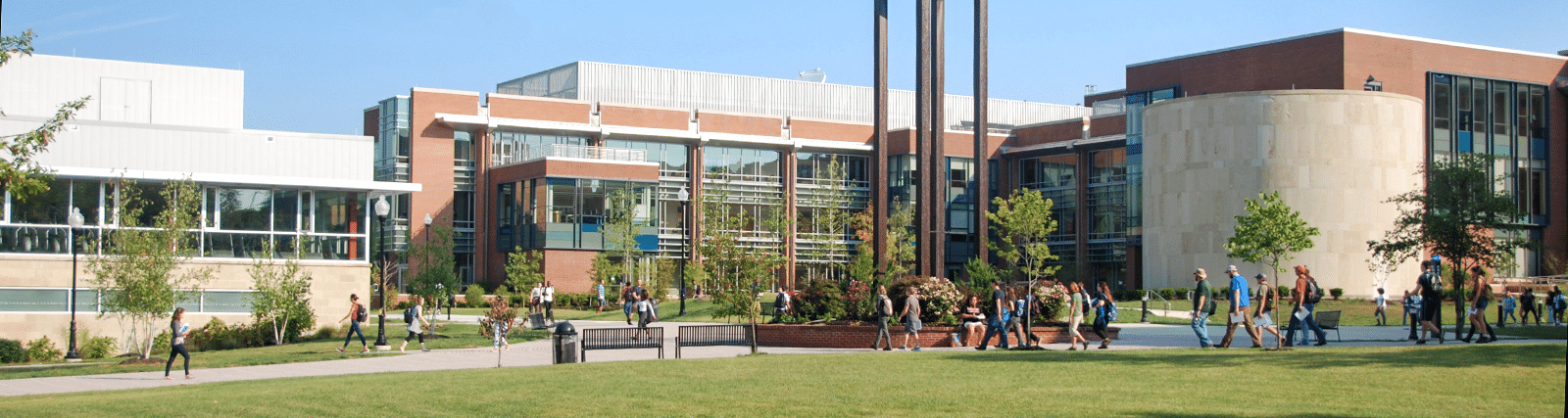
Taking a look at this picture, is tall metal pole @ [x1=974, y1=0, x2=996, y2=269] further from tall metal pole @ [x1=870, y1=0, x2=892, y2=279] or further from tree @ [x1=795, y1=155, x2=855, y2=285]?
tree @ [x1=795, y1=155, x2=855, y2=285]

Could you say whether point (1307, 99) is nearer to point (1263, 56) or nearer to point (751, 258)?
point (1263, 56)

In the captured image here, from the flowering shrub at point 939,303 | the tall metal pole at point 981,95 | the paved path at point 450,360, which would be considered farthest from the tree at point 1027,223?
the flowering shrub at point 939,303

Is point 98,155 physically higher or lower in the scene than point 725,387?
higher

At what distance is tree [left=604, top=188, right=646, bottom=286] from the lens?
58.4 metres

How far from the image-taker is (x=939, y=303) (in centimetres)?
2819

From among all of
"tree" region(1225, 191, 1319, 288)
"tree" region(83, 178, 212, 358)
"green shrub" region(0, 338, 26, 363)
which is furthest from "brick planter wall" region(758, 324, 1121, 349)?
"green shrub" region(0, 338, 26, 363)

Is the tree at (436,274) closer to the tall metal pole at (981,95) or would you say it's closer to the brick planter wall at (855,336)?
the brick planter wall at (855,336)

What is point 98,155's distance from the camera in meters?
33.2

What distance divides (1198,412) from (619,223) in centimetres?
4768

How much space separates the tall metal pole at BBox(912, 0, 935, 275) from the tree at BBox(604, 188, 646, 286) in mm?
27865

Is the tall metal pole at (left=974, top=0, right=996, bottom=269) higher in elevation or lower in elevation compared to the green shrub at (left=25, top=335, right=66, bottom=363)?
higher

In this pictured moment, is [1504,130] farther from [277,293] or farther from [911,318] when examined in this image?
[277,293]

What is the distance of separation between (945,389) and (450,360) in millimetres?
13369

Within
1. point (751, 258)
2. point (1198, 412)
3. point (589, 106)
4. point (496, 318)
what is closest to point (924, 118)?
point (751, 258)
